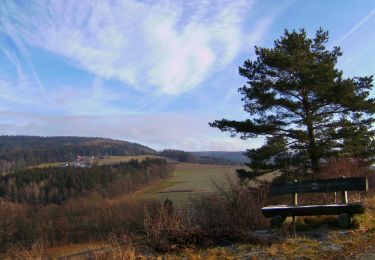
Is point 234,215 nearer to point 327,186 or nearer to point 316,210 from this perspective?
point 327,186

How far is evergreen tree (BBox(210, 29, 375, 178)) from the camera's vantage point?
23.0 metres

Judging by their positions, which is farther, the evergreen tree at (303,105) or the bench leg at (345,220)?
the evergreen tree at (303,105)

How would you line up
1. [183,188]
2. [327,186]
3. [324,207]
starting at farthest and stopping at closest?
[183,188] → [327,186] → [324,207]

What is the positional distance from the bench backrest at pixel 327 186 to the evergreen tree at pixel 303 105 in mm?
12172

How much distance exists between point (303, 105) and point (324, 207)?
14752mm

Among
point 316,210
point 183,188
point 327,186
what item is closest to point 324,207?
point 316,210

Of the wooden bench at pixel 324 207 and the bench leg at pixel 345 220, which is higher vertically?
the wooden bench at pixel 324 207

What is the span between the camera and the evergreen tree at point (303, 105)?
75.5 ft

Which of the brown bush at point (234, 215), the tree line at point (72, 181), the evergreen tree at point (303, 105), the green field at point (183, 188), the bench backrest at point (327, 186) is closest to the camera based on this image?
the brown bush at point (234, 215)

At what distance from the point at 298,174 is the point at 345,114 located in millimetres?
3940

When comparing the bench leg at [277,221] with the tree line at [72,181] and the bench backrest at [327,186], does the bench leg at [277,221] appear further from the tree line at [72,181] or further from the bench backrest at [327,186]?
the tree line at [72,181]

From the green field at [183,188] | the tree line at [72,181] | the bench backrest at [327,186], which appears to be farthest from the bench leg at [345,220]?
the tree line at [72,181]

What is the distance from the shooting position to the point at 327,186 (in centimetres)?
1065

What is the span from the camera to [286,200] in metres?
19.1
